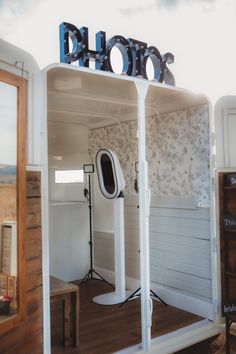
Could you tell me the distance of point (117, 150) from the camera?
553 centimetres

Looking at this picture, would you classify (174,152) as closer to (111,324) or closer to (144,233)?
(144,233)

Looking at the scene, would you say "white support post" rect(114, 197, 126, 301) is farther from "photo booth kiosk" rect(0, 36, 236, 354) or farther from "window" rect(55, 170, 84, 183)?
"window" rect(55, 170, 84, 183)

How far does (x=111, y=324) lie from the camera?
3959 mm

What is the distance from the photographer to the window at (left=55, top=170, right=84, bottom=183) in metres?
5.96

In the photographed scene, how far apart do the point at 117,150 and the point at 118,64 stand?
219 centimetres

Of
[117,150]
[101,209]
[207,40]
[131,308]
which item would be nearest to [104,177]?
[117,150]

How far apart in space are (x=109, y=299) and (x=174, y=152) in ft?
6.85

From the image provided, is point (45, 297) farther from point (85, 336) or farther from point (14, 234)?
point (85, 336)

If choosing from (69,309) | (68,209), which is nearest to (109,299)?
(69,309)

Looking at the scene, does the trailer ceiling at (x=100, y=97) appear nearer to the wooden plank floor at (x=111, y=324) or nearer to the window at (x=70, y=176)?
the window at (x=70, y=176)

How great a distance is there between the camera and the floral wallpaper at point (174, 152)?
167 inches

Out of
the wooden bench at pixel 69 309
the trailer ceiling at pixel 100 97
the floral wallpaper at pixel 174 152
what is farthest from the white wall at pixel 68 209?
the wooden bench at pixel 69 309

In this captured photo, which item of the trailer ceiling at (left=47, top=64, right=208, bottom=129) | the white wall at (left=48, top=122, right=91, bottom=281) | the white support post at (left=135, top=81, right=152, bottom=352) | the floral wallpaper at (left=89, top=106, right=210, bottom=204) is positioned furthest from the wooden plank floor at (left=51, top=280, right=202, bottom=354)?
the trailer ceiling at (left=47, top=64, right=208, bottom=129)

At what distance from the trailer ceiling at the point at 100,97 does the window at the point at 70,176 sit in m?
0.86
